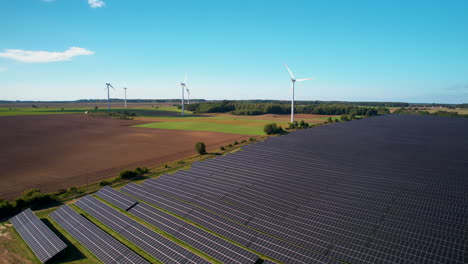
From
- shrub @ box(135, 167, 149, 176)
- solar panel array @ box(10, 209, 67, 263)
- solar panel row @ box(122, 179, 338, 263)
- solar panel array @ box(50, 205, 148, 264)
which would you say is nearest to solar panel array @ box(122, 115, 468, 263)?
solar panel row @ box(122, 179, 338, 263)

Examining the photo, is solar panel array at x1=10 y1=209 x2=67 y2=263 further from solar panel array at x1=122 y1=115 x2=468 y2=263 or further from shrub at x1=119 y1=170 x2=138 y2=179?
shrub at x1=119 y1=170 x2=138 y2=179

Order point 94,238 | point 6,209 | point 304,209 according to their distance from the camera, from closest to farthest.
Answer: point 94,238
point 304,209
point 6,209

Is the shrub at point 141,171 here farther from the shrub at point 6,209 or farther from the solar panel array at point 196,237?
the shrub at point 6,209

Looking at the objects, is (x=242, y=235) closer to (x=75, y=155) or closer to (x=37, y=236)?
(x=37, y=236)

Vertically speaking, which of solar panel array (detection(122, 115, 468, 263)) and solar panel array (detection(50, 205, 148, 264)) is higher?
solar panel array (detection(122, 115, 468, 263))

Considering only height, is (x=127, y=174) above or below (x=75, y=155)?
above

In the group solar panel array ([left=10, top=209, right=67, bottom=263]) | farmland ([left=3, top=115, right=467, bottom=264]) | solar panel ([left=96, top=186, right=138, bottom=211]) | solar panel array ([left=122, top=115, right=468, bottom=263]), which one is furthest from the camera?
solar panel ([left=96, top=186, right=138, bottom=211])

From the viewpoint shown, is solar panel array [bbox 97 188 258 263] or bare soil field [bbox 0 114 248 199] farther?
bare soil field [bbox 0 114 248 199]

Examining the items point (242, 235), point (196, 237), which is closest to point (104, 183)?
point (196, 237)
